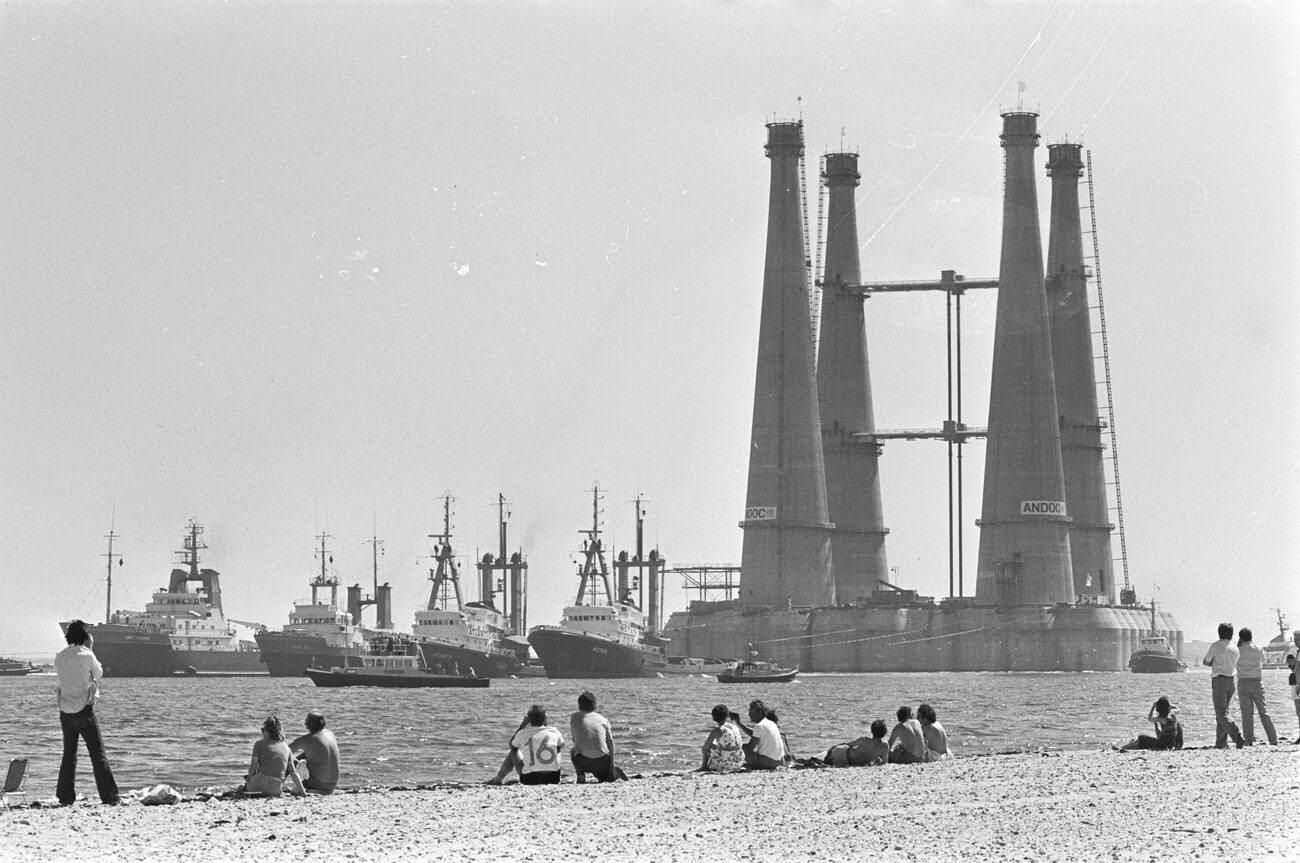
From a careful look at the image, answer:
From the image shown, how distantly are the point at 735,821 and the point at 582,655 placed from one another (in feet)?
384

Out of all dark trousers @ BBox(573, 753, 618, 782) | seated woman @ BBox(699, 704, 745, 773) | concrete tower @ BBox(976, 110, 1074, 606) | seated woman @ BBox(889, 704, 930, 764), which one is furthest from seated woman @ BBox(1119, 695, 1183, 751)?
concrete tower @ BBox(976, 110, 1074, 606)

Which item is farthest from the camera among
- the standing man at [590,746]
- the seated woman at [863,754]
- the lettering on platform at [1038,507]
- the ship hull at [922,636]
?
the ship hull at [922,636]

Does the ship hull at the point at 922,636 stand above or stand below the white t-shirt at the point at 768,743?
above

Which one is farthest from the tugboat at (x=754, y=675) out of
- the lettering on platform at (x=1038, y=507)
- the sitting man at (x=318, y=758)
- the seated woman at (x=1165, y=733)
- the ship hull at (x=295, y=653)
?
the sitting man at (x=318, y=758)

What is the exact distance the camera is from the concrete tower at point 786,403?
137250 millimetres

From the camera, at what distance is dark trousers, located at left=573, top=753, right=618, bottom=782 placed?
23.8m

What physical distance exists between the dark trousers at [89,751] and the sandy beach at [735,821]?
0.30 metres

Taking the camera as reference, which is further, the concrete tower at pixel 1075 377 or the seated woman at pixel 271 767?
the concrete tower at pixel 1075 377

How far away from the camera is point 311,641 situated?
524 ft

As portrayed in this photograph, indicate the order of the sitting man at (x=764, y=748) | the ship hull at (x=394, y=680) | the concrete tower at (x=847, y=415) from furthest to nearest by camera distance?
the concrete tower at (x=847, y=415), the ship hull at (x=394, y=680), the sitting man at (x=764, y=748)

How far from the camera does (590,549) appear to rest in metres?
156

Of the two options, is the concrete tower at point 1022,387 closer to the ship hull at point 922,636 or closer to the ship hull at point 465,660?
the ship hull at point 922,636

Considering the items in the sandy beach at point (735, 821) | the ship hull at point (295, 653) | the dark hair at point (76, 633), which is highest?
the ship hull at point (295, 653)

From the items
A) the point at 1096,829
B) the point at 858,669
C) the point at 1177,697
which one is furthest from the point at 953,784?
the point at 858,669
